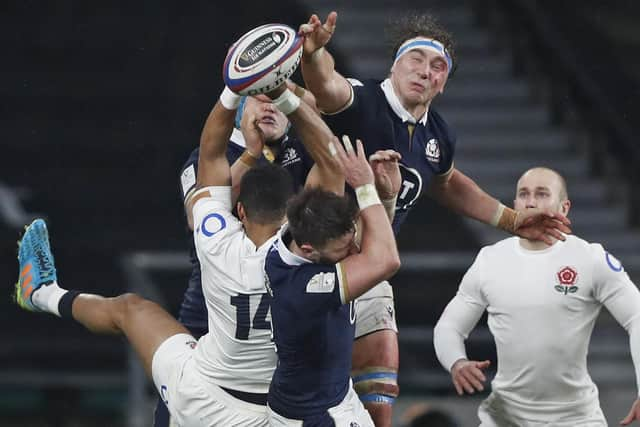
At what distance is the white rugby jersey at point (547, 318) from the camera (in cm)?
562

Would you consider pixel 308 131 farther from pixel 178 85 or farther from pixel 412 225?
pixel 178 85

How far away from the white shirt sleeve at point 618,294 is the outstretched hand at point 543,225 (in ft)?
0.62

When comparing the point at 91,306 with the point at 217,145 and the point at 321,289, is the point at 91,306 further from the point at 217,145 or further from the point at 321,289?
the point at 321,289

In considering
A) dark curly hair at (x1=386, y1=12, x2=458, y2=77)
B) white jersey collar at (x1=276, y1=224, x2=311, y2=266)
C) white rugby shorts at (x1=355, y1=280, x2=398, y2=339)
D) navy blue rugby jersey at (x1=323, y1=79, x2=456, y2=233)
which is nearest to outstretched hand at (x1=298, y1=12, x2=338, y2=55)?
navy blue rugby jersey at (x1=323, y1=79, x2=456, y2=233)

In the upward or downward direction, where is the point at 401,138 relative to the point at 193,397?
upward

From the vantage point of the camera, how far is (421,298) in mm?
9594

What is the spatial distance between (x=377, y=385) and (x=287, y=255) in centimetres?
115

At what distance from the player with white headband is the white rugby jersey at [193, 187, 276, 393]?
575 millimetres

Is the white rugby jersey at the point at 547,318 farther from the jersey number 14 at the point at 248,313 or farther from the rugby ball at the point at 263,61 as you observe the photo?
the rugby ball at the point at 263,61

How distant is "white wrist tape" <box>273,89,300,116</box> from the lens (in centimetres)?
511

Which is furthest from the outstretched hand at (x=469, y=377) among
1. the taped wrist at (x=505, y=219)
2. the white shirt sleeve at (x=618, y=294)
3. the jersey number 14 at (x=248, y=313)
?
the jersey number 14 at (x=248, y=313)

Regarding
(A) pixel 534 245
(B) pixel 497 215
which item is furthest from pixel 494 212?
(A) pixel 534 245

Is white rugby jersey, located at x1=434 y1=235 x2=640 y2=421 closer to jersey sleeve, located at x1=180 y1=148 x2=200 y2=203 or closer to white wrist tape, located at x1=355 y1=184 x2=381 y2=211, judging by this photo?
white wrist tape, located at x1=355 y1=184 x2=381 y2=211

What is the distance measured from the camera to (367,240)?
192 inches
